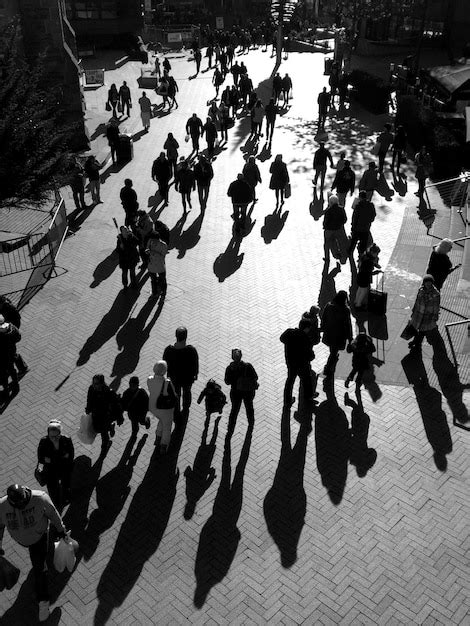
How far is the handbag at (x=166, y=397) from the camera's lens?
7.87 meters

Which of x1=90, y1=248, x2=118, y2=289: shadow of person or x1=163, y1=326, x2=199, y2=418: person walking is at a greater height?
x1=163, y1=326, x2=199, y2=418: person walking

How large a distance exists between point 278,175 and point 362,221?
364 centimetres

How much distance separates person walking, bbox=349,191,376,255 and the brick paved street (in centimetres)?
67

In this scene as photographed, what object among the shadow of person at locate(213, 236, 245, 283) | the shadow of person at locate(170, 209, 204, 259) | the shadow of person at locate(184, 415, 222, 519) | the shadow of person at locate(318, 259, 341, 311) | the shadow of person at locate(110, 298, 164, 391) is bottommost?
the shadow of person at locate(110, 298, 164, 391)

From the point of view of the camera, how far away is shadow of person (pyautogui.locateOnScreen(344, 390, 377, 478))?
8.09 meters

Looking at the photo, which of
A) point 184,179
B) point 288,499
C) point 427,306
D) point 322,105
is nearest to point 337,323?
point 427,306

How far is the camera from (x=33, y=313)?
11836mm

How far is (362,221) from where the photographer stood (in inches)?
507

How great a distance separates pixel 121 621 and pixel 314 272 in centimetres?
835

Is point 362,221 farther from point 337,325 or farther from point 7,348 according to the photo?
point 7,348

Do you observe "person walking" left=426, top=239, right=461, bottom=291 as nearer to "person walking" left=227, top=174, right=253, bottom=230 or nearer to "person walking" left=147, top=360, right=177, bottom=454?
"person walking" left=227, top=174, right=253, bottom=230

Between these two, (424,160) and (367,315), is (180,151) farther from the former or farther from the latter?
(367,315)

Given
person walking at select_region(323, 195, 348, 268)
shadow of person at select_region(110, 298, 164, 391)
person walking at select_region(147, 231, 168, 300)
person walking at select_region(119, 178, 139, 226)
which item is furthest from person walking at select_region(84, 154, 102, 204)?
person walking at select_region(323, 195, 348, 268)

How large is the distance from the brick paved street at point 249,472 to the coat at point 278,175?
2.61 metres
